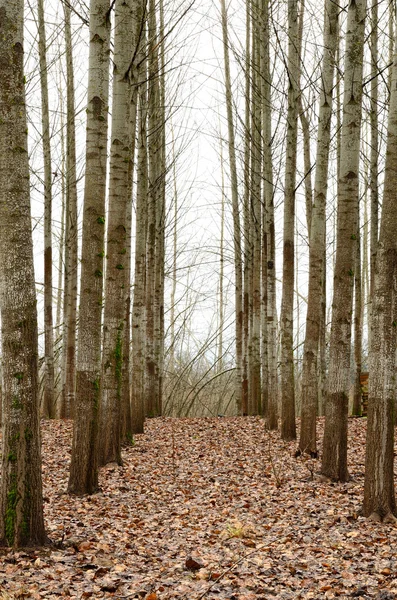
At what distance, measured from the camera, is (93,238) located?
6.43 meters

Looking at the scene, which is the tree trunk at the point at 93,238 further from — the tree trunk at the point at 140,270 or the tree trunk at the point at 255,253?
the tree trunk at the point at 255,253

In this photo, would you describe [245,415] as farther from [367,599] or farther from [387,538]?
[367,599]

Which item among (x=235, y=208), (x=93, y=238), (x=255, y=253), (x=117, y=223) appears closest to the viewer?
(x=93, y=238)

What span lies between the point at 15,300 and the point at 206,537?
8.90ft

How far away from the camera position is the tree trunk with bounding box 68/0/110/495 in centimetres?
636

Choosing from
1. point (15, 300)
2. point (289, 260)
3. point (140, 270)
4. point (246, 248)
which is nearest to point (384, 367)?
point (15, 300)

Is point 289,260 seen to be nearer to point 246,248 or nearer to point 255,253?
point 255,253

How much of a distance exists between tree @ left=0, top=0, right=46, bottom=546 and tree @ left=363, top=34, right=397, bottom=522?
3.05 metres

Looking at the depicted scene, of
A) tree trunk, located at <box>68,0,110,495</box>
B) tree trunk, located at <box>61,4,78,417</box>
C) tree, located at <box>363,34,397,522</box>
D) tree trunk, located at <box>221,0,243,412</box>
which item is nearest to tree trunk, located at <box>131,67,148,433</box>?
tree trunk, located at <box>61,4,78,417</box>

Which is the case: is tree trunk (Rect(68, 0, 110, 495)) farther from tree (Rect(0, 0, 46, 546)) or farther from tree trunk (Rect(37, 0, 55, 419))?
tree trunk (Rect(37, 0, 55, 419))

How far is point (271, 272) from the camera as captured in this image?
38.2ft

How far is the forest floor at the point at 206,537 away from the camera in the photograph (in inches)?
164

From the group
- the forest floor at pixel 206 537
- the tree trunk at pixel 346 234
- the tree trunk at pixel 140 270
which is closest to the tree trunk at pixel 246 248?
the tree trunk at pixel 140 270

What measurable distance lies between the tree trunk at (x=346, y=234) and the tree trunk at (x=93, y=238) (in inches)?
105
